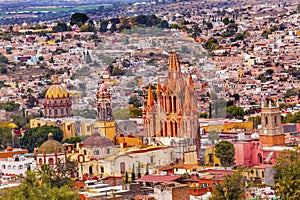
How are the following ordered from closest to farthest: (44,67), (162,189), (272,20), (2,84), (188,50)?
(162,189)
(188,50)
(2,84)
(44,67)
(272,20)

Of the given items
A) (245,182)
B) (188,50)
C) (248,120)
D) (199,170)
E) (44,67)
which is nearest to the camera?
(245,182)

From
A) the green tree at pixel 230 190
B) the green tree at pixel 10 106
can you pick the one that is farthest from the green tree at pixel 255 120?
the green tree at pixel 230 190

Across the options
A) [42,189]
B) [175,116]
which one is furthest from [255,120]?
[42,189]

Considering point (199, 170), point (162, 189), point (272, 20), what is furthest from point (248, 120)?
point (272, 20)

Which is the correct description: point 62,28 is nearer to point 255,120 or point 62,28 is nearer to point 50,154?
point 255,120

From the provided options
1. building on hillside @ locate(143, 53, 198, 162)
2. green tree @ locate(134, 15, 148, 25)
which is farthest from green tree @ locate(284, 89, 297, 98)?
green tree @ locate(134, 15, 148, 25)

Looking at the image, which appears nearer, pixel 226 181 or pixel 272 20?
pixel 226 181

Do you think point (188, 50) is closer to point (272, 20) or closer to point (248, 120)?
point (248, 120)

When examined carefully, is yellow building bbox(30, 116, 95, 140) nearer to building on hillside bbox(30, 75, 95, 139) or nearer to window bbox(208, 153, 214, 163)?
building on hillside bbox(30, 75, 95, 139)
